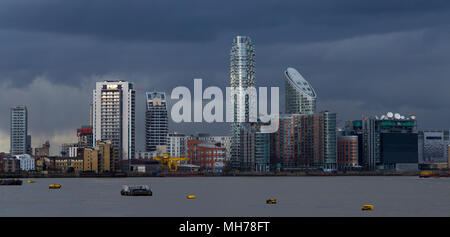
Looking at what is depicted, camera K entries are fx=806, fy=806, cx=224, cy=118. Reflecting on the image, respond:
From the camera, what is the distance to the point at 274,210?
11181 cm

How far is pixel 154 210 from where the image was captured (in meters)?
Result: 111

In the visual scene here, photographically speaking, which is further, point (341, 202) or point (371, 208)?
point (341, 202)

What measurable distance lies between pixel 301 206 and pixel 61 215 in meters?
36.8
